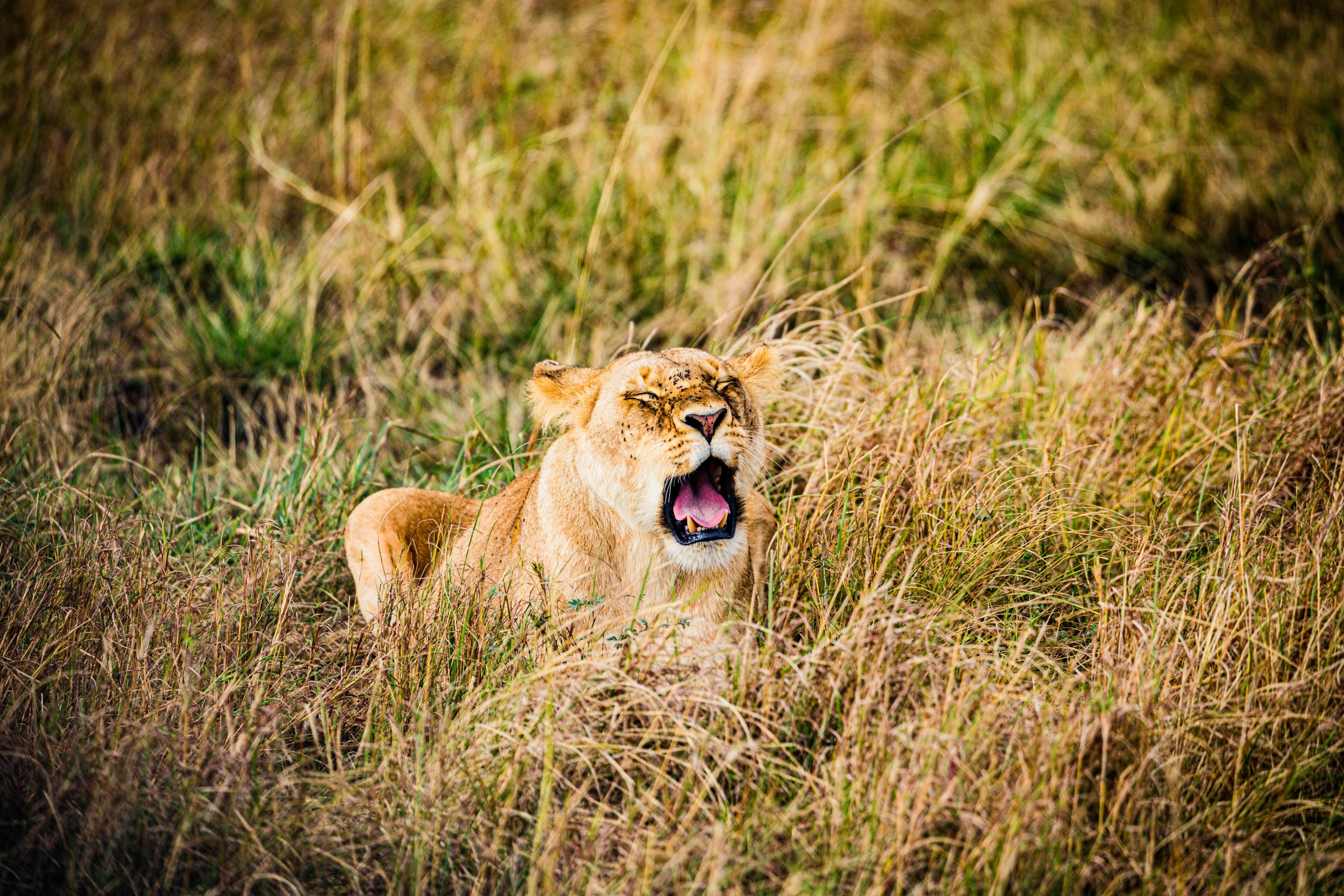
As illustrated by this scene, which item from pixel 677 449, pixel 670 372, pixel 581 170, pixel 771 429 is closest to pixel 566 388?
pixel 670 372

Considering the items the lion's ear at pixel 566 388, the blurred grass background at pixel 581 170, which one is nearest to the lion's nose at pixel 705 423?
the lion's ear at pixel 566 388

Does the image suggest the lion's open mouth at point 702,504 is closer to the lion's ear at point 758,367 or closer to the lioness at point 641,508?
the lioness at point 641,508

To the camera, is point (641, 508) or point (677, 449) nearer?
point (677, 449)

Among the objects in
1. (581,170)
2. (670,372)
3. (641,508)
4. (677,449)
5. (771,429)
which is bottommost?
(771,429)

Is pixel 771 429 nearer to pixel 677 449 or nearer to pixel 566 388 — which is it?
pixel 566 388

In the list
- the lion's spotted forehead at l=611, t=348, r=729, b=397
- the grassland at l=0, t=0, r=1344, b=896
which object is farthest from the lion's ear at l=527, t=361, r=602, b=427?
the grassland at l=0, t=0, r=1344, b=896

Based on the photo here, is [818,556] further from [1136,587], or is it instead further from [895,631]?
[1136,587]

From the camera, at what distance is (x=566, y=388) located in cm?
319

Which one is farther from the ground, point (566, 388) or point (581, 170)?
point (581, 170)

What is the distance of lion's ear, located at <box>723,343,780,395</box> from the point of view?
3307 mm

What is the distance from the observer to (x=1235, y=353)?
4270 mm

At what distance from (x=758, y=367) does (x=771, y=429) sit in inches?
29.9

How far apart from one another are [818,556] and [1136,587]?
97 cm

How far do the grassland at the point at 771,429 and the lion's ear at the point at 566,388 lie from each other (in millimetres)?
617
